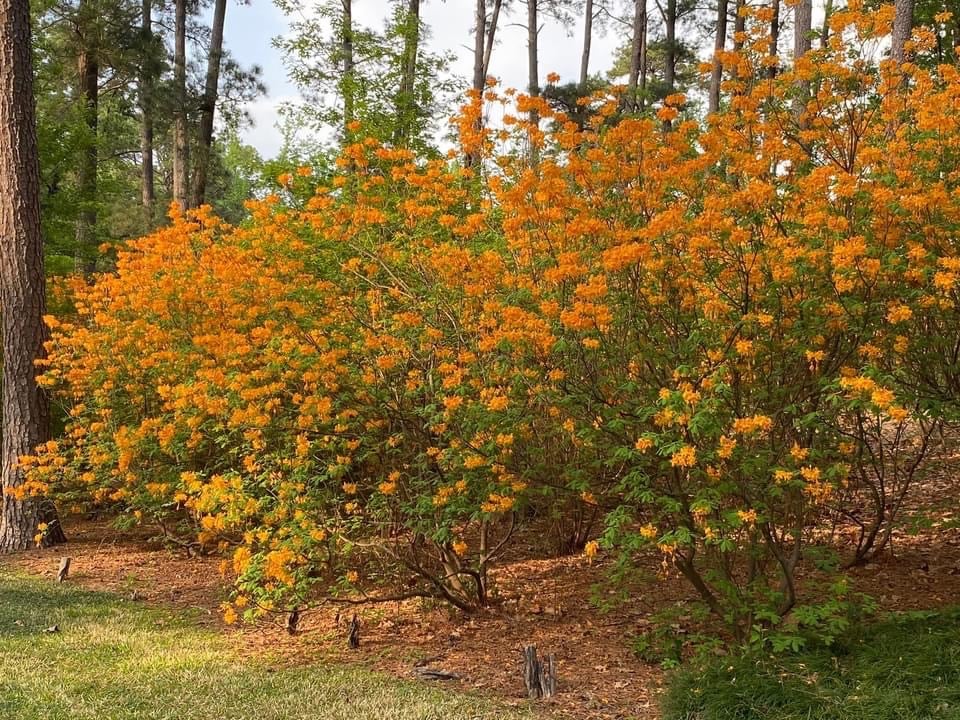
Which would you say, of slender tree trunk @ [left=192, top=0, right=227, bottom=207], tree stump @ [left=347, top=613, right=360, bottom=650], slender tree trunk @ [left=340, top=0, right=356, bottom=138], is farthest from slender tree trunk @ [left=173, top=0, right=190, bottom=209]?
tree stump @ [left=347, top=613, right=360, bottom=650]

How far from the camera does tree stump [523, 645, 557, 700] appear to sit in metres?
3.96

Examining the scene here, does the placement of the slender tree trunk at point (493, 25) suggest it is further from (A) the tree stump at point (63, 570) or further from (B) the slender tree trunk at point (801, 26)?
(A) the tree stump at point (63, 570)

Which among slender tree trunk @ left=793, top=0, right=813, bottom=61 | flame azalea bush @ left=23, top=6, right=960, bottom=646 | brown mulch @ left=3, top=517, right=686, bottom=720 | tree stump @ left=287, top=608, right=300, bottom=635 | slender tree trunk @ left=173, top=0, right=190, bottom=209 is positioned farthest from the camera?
slender tree trunk @ left=173, top=0, right=190, bottom=209

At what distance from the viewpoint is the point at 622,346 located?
3848mm

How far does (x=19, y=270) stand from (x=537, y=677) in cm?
616

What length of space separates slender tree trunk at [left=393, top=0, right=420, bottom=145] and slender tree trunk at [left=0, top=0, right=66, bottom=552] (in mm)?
4983

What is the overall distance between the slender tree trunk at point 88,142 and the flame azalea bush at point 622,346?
5.55m

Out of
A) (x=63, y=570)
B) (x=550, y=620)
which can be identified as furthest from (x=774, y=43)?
(x=63, y=570)

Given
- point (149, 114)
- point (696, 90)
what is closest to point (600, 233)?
point (149, 114)

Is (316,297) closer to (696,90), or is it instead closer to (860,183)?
(860,183)

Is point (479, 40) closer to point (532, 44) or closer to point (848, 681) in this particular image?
point (532, 44)

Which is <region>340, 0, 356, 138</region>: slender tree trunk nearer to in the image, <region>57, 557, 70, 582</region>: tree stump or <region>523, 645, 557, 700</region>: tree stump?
<region>57, 557, 70, 582</region>: tree stump

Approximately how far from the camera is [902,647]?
3738 millimetres

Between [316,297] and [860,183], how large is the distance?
3374 mm
